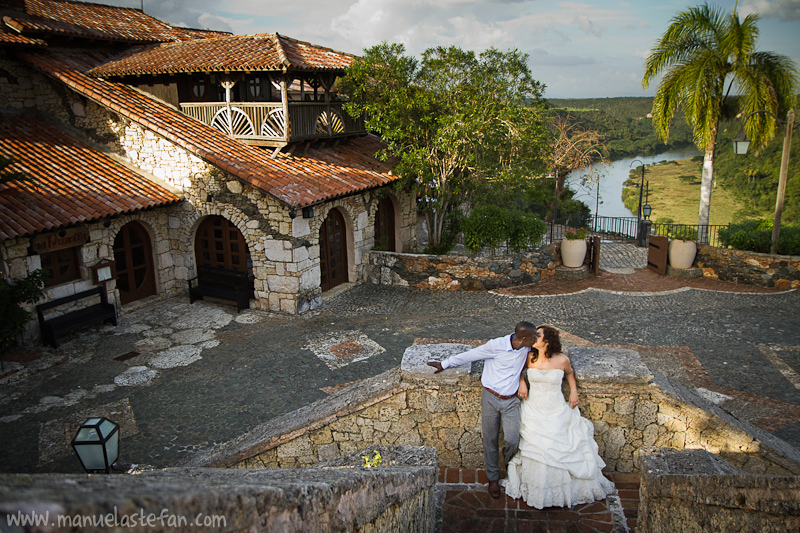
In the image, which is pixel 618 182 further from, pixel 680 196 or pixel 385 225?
pixel 385 225

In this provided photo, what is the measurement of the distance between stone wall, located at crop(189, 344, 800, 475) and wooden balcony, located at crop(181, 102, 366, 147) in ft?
26.9

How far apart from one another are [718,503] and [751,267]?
39.7 ft

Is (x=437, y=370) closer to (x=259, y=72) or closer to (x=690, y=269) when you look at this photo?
(x=259, y=72)

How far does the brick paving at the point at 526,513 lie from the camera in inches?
169

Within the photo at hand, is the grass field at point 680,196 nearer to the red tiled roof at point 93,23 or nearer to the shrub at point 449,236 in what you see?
the shrub at point 449,236

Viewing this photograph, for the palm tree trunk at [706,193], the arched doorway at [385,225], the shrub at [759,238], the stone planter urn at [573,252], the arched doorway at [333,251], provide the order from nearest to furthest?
the arched doorway at [333,251]
the shrub at [759,238]
the stone planter urn at [573,252]
the arched doorway at [385,225]
the palm tree trunk at [706,193]

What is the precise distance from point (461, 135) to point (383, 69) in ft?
8.21

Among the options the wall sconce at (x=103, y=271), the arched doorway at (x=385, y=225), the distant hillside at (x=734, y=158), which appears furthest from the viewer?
the distant hillside at (x=734, y=158)

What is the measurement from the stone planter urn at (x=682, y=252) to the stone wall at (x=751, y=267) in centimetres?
28

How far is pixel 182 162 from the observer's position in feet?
39.6

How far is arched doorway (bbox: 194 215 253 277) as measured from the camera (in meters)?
12.7

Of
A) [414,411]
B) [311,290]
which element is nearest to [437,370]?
[414,411]

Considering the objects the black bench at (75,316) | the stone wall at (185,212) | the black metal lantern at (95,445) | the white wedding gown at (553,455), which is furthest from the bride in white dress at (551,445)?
the black bench at (75,316)

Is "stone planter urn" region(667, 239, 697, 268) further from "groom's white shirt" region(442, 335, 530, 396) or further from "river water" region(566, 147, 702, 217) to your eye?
"river water" region(566, 147, 702, 217)
